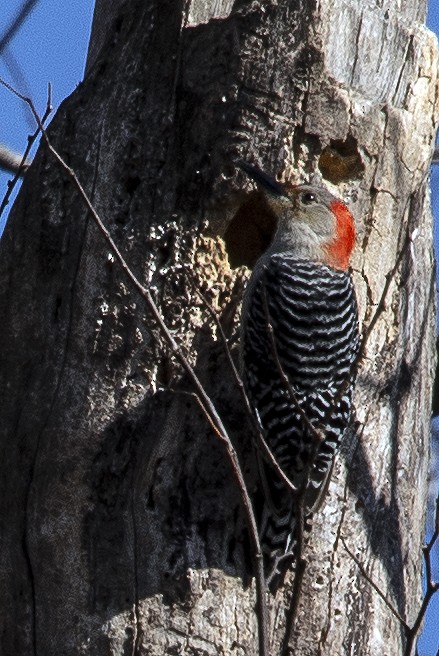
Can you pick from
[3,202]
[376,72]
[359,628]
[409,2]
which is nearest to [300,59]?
[376,72]

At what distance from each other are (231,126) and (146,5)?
27.2 inches

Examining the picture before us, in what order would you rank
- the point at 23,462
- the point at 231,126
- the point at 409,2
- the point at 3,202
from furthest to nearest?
the point at 409,2 → the point at 231,126 → the point at 23,462 → the point at 3,202

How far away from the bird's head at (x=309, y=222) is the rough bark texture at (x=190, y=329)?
0.08 meters

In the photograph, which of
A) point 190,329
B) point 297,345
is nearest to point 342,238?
point 297,345

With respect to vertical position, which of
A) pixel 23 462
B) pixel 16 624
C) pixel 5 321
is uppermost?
pixel 5 321

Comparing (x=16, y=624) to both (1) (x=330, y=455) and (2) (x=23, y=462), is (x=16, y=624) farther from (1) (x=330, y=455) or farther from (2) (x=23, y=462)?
(1) (x=330, y=455)

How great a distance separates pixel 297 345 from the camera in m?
4.62

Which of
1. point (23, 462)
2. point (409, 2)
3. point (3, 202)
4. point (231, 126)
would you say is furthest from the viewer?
point (409, 2)

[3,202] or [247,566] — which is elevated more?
[3,202]

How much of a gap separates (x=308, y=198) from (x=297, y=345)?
0.72 meters

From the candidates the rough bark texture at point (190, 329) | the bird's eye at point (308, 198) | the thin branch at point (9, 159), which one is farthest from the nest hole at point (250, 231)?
the thin branch at point (9, 159)

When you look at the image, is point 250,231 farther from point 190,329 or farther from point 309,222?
point 190,329

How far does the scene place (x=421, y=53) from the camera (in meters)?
5.05

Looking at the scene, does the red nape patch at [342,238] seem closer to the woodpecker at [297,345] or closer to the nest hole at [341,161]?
the woodpecker at [297,345]
